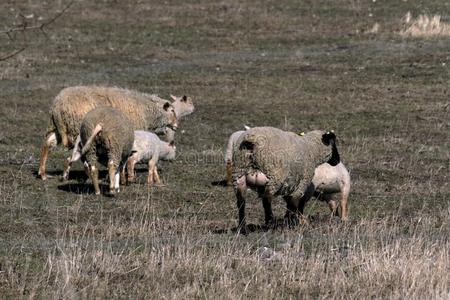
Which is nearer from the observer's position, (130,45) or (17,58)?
(17,58)

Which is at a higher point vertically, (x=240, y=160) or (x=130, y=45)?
(x=240, y=160)

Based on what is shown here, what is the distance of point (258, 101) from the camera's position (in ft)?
84.8

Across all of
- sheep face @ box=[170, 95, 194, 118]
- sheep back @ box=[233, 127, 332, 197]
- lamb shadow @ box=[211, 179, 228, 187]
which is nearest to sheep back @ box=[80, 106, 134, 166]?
lamb shadow @ box=[211, 179, 228, 187]

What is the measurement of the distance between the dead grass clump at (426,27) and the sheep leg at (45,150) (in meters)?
19.9

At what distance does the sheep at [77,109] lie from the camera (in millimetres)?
16719

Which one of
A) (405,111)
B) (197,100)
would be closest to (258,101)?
(197,100)

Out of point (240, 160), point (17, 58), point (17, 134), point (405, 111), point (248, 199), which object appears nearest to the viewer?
point (240, 160)

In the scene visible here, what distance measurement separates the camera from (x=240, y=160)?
11.8 metres

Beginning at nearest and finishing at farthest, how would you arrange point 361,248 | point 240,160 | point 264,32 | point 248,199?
1. point 361,248
2. point 240,160
3. point 248,199
4. point 264,32

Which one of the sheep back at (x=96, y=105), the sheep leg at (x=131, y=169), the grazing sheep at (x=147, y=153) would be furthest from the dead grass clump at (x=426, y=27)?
the sheep leg at (x=131, y=169)

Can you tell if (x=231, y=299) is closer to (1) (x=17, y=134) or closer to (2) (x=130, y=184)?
(2) (x=130, y=184)

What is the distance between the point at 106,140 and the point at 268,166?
399 centimetres

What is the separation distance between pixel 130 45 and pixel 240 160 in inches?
901

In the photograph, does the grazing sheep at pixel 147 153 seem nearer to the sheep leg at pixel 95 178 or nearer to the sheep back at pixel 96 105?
the sheep back at pixel 96 105
